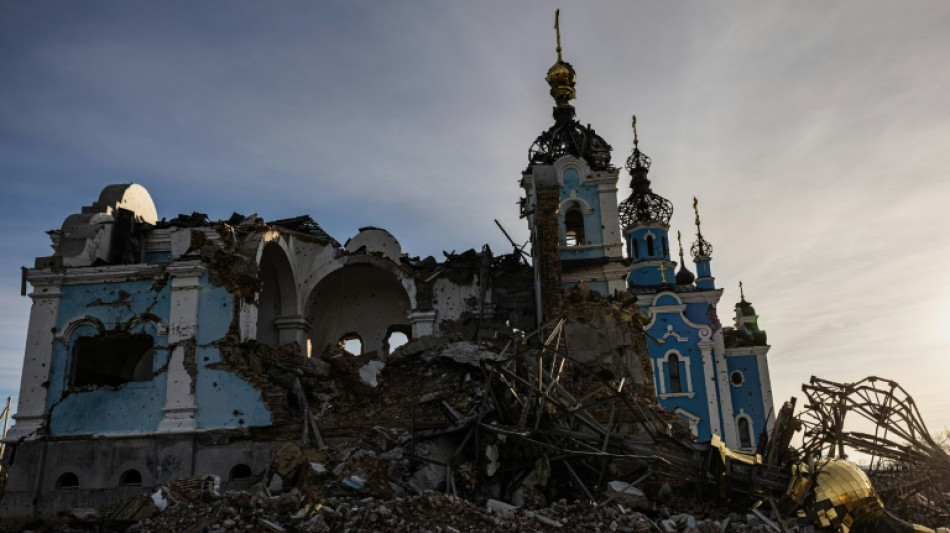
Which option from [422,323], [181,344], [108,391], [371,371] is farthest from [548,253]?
[108,391]

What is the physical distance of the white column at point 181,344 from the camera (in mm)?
13320

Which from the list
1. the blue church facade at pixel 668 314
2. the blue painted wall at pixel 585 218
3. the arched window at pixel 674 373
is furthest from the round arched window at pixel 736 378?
the blue painted wall at pixel 585 218

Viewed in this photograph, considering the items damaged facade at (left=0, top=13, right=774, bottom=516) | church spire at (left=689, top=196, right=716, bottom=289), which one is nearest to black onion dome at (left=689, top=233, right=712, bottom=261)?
church spire at (left=689, top=196, right=716, bottom=289)

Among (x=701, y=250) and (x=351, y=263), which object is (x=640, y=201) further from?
(x=351, y=263)

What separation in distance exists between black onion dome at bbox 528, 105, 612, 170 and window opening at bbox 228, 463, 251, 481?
63.9 ft

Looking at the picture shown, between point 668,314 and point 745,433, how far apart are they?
6.32 meters

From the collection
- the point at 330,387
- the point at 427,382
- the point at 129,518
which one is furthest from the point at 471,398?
the point at 129,518

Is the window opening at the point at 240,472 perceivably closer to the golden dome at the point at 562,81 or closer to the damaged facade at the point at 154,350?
the damaged facade at the point at 154,350

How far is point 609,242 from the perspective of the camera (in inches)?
1068

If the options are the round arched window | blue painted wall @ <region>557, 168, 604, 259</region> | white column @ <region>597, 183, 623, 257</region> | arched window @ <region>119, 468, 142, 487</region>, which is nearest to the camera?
arched window @ <region>119, 468, 142, 487</region>

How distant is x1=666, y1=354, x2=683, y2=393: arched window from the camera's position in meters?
31.1

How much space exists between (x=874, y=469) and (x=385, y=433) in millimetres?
8345

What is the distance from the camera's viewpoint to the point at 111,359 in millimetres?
16328

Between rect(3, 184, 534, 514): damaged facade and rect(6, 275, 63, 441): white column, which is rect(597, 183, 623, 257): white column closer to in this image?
rect(3, 184, 534, 514): damaged facade
